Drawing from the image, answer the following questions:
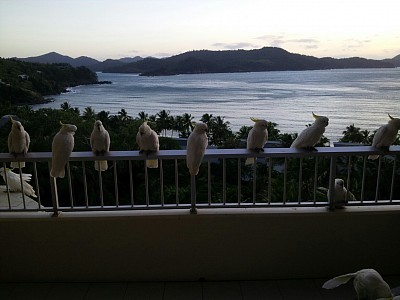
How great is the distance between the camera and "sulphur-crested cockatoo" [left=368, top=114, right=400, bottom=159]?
6.44 ft

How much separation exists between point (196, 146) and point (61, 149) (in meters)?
0.75

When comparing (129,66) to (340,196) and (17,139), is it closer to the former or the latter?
(17,139)

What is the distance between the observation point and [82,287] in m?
2.13

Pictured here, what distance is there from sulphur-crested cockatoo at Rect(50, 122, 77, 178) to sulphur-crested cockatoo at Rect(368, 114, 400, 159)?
177 centimetres

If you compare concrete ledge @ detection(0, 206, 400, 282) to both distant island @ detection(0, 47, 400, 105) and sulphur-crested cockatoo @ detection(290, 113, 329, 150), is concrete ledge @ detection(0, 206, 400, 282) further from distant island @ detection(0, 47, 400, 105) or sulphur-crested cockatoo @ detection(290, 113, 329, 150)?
distant island @ detection(0, 47, 400, 105)

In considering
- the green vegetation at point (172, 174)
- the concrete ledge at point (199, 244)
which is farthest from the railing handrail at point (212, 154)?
the green vegetation at point (172, 174)

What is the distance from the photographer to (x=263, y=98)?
3083 cm

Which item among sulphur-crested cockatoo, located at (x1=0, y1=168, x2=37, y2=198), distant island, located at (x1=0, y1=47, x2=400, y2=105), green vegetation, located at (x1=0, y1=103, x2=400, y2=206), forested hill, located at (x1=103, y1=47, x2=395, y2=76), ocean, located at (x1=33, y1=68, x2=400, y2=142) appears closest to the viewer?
sulphur-crested cockatoo, located at (x1=0, y1=168, x2=37, y2=198)

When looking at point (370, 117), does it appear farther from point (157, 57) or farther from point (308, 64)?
point (157, 57)

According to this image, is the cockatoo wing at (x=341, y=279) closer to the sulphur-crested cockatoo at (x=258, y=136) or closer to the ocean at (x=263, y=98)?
the sulphur-crested cockatoo at (x=258, y=136)

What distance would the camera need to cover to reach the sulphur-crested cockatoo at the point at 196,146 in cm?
195

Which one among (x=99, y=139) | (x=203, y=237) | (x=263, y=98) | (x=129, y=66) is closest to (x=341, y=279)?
(x=203, y=237)

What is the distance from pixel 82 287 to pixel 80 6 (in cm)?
480

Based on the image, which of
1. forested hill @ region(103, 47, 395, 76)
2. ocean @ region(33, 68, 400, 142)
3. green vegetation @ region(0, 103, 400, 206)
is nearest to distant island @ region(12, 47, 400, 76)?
forested hill @ region(103, 47, 395, 76)
